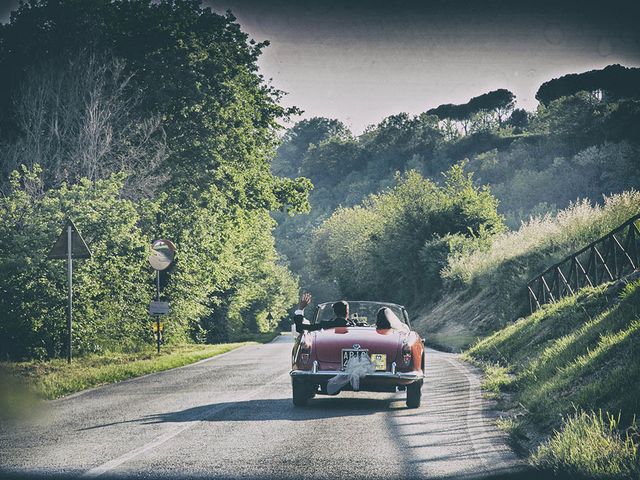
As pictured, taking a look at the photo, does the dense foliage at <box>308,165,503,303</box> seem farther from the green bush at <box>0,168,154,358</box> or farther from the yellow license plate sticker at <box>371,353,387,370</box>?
the yellow license plate sticker at <box>371,353,387,370</box>

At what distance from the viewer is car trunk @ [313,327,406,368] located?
12586 millimetres

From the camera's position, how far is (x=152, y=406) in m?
13.2

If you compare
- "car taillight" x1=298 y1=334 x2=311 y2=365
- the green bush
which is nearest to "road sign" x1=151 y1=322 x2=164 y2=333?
the green bush

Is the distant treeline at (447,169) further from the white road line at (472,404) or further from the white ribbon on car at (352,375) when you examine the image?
the white ribbon on car at (352,375)

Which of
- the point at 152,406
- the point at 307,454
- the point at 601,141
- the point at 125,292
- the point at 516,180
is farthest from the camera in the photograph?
the point at 516,180

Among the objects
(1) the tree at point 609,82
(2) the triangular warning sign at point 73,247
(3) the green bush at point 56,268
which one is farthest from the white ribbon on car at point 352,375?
(1) the tree at point 609,82

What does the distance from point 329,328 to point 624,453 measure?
6.82m

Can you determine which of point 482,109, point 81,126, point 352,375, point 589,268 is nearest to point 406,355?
point 352,375

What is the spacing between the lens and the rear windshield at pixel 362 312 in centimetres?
1404

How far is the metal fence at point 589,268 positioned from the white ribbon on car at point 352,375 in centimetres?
939

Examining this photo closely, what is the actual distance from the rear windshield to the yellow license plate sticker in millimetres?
1624

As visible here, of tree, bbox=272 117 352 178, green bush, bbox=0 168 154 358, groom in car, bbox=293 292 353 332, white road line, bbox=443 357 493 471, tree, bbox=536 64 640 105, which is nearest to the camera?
white road line, bbox=443 357 493 471

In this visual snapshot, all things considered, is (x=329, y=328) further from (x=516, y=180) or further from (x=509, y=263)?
(x=516, y=180)

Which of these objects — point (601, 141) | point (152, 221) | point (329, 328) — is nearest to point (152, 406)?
point (329, 328)
